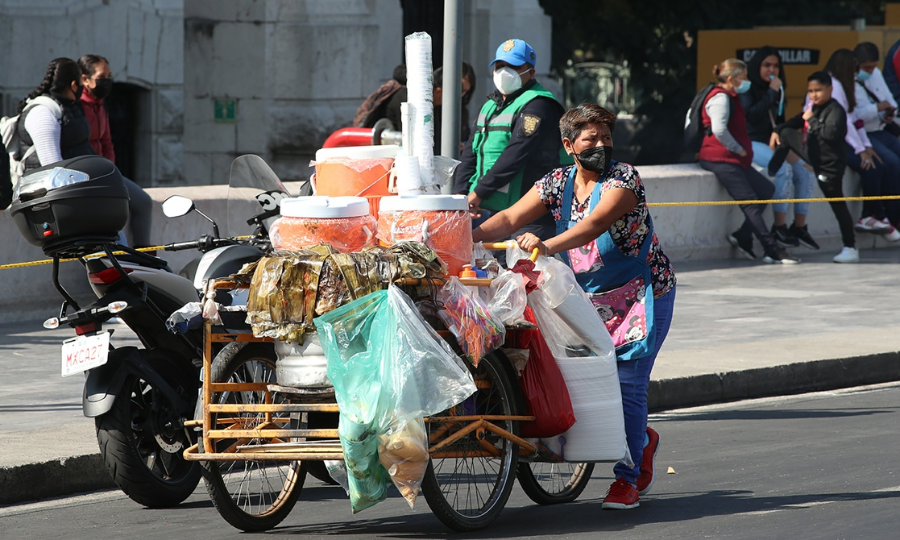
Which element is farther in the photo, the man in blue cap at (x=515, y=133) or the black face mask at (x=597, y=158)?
the man in blue cap at (x=515, y=133)

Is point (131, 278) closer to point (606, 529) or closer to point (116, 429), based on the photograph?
point (116, 429)

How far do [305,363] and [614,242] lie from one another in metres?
1.44

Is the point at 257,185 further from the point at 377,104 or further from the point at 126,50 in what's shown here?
the point at 126,50

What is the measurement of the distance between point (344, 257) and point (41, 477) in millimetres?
2096

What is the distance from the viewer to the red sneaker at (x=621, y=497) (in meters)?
6.39

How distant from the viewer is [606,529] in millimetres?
6055

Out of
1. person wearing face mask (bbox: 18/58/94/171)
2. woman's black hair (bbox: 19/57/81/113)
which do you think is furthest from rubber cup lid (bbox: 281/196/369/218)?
woman's black hair (bbox: 19/57/81/113)

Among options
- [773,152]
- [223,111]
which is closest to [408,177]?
[773,152]

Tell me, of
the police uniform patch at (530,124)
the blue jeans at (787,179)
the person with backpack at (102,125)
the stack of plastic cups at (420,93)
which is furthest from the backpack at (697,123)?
the stack of plastic cups at (420,93)

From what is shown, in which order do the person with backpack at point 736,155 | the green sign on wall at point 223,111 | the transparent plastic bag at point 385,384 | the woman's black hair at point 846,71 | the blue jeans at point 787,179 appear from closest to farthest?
the transparent plastic bag at point 385,384
the person with backpack at point 736,155
the blue jeans at point 787,179
the woman's black hair at point 846,71
the green sign on wall at point 223,111

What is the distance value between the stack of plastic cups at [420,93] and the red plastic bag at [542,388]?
823 mm

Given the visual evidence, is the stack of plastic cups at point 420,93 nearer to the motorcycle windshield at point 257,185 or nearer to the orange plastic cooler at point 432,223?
the orange plastic cooler at point 432,223

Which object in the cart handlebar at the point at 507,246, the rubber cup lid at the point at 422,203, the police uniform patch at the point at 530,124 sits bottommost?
the cart handlebar at the point at 507,246

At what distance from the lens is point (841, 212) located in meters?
15.6
